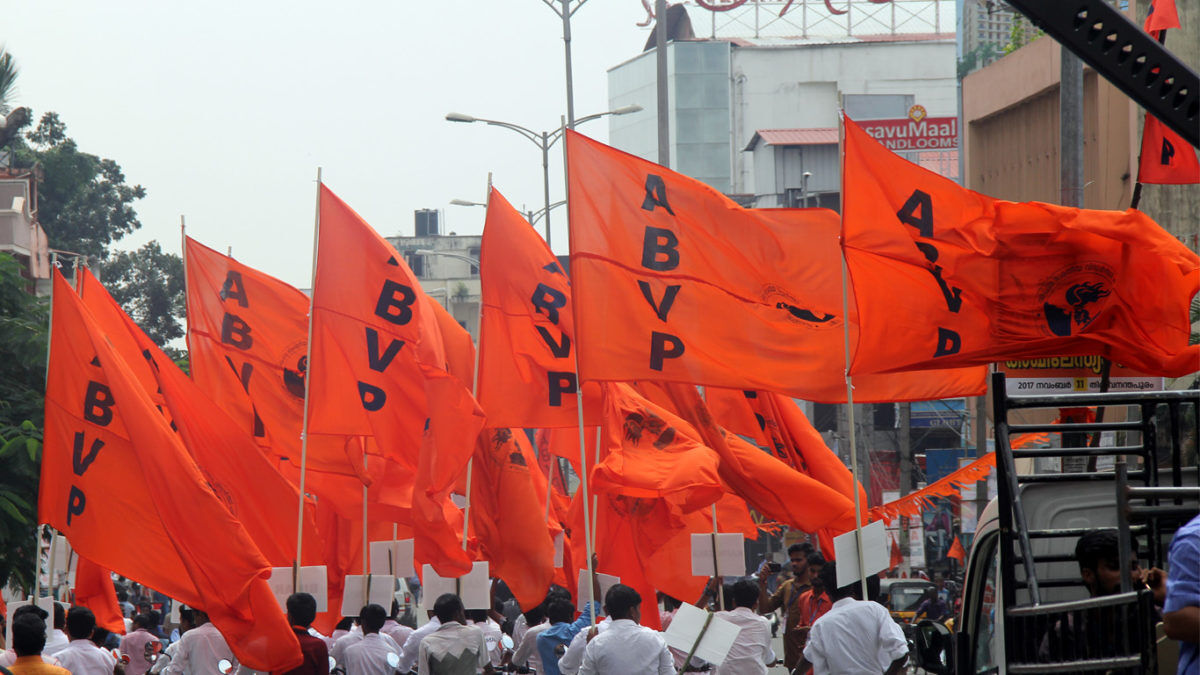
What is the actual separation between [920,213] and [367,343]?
615 cm

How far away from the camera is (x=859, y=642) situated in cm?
951

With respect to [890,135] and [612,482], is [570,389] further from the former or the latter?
[890,135]

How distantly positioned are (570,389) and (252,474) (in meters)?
2.94

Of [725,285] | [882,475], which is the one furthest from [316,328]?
[882,475]

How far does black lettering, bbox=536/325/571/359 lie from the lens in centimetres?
1408

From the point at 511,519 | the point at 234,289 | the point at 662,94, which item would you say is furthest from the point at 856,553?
the point at 662,94

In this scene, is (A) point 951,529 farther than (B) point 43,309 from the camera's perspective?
Yes

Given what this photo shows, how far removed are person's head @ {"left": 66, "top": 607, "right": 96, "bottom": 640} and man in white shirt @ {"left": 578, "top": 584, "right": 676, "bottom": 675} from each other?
12.6ft

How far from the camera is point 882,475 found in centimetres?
4512

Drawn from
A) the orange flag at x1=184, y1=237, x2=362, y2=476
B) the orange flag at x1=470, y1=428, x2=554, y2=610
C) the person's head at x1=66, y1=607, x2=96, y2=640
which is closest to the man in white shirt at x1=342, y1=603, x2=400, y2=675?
the person's head at x1=66, y1=607, x2=96, y2=640

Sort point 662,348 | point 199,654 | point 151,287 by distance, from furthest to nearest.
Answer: point 151,287, point 662,348, point 199,654

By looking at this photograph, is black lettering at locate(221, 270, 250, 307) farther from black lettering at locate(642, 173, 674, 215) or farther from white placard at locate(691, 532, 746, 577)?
black lettering at locate(642, 173, 674, 215)

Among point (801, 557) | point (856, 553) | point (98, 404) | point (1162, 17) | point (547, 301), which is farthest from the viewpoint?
point (547, 301)

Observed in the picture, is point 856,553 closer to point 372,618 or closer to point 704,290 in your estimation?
point 704,290
